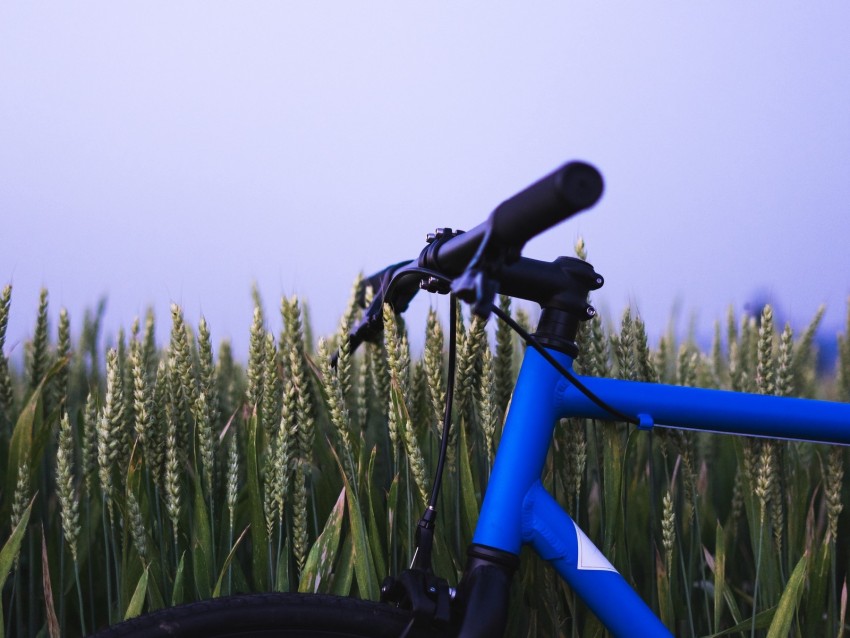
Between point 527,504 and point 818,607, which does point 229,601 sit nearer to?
point 527,504

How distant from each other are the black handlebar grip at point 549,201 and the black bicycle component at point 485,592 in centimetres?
32

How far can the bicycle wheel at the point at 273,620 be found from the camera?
2.19ft

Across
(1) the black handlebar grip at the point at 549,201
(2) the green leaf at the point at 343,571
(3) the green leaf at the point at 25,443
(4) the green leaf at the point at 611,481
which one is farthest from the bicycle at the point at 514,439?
(3) the green leaf at the point at 25,443

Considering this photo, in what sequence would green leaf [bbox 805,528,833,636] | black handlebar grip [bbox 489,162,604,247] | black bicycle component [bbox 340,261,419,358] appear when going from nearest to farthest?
black handlebar grip [bbox 489,162,604,247], black bicycle component [bbox 340,261,419,358], green leaf [bbox 805,528,833,636]

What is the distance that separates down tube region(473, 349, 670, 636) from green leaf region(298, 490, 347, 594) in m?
0.29

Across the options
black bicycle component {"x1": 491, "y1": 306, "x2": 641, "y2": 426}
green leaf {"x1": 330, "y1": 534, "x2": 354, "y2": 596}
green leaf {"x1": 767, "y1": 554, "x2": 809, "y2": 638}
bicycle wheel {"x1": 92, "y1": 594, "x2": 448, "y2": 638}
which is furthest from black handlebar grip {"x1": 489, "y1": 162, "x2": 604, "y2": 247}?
green leaf {"x1": 767, "y1": 554, "x2": 809, "y2": 638}

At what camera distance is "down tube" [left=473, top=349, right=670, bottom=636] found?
75cm

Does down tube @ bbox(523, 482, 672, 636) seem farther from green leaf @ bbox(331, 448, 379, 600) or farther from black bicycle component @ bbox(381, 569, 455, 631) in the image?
green leaf @ bbox(331, 448, 379, 600)

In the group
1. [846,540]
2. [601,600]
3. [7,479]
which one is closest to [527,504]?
[601,600]

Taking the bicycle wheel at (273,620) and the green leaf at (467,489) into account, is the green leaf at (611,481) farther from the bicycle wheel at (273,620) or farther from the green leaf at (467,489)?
→ the bicycle wheel at (273,620)

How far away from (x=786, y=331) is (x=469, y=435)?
0.52 metres

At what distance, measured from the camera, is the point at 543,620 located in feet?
3.63

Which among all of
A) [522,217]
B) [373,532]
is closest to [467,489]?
[373,532]

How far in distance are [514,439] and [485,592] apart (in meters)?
0.15
